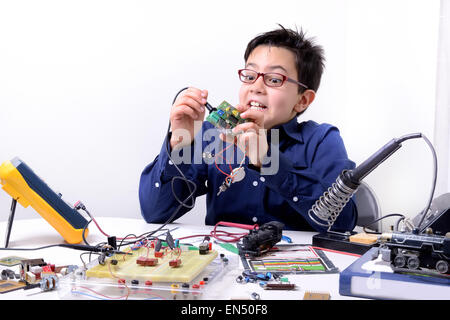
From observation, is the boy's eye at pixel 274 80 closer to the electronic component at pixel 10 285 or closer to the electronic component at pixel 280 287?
the electronic component at pixel 280 287

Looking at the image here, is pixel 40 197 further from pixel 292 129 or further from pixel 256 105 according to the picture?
pixel 292 129

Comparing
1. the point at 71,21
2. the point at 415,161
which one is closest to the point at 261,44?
the point at 415,161

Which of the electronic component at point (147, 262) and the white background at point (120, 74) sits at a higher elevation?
the white background at point (120, 74)

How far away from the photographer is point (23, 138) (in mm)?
2840

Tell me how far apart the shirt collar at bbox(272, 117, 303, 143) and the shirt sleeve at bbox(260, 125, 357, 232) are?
50 mm

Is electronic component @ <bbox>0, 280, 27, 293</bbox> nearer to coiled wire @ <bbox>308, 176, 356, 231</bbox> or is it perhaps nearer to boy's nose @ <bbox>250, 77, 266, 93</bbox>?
coiled wire @ <bbox>308, 176, 356, 231</bbox>

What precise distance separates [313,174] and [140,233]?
67 cm

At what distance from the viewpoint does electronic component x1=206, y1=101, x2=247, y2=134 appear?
172 centimetres

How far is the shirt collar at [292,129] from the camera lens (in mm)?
2053

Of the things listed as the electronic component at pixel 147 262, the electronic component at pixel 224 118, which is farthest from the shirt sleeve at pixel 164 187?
the electronic component at pixel 147 262

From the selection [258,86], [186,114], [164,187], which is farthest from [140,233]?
[258,86]

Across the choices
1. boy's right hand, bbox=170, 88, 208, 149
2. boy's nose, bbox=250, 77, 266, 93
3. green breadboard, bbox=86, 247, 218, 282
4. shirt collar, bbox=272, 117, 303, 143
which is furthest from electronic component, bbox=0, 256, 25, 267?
shirt collar, bbox=272, 117, 303, 143

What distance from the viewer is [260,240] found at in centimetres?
136
